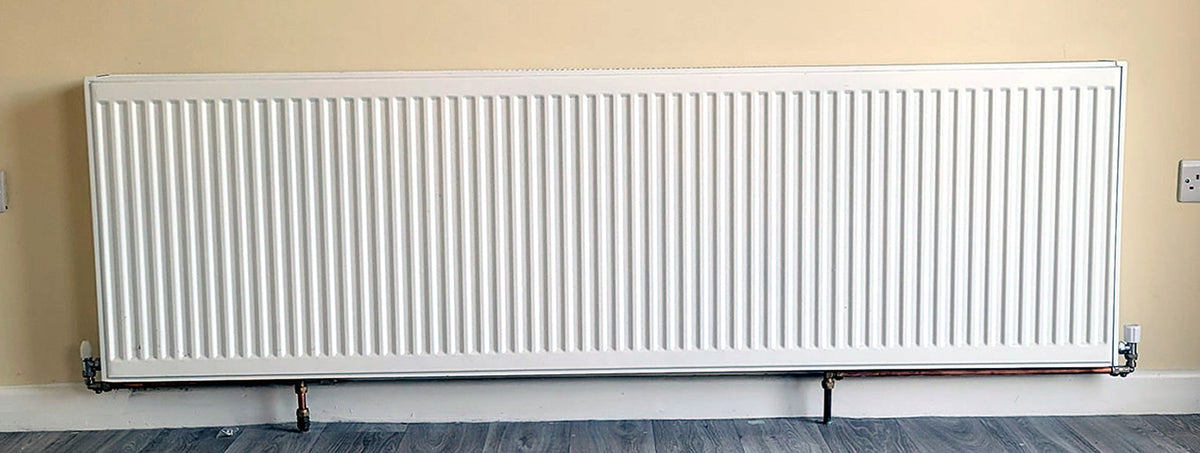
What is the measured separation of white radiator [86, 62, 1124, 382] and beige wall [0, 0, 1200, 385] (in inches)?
4.0

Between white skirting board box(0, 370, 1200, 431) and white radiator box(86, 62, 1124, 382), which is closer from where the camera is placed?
white radiator box(86, 62, 1124, 382)

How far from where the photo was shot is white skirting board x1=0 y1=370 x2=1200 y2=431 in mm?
1754

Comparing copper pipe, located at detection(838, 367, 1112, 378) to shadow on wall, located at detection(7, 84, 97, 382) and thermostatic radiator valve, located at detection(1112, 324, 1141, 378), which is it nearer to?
thermostatic radiator valve, located at detection(1112, 324, 1141, 378)

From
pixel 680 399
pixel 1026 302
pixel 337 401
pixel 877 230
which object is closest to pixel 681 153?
pixel 877 230

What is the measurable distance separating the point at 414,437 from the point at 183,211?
1.85ft

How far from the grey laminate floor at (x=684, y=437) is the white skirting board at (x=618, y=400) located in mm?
21

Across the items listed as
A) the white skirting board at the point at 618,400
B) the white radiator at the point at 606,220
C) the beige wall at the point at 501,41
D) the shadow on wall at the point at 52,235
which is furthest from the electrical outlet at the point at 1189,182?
the shadow on wall at the point at 52,235

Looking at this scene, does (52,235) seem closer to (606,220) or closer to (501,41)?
(501,41)

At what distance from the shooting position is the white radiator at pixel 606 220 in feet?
5.14

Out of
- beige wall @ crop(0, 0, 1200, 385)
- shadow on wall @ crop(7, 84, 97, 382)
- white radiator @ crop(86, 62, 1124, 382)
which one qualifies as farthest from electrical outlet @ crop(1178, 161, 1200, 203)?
shadow on wall @ crop(7, 84, 97, 382)

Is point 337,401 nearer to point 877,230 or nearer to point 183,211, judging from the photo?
point 183,211

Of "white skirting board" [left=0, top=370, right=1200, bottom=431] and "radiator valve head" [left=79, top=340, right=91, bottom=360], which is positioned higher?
"radiator valve head" [left=79, top=340, right=91, bottom=360]

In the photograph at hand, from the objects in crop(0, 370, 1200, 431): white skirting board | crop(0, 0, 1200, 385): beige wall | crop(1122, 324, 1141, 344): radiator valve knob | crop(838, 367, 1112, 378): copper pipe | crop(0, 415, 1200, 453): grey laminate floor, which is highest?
crop(0, 0, 1200, 385): beige wall

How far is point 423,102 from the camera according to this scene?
1566 mm
